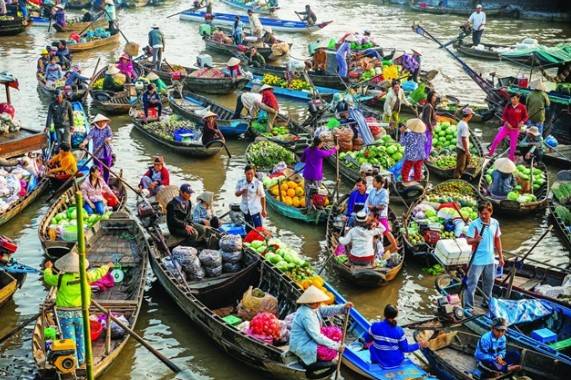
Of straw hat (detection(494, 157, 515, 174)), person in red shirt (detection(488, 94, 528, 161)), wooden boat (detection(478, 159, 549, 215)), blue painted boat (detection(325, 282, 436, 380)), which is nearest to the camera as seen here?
blue painted boat (detection(325, 282, 436, 380))

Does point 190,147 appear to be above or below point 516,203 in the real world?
below

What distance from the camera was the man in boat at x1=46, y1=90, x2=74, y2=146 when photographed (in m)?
16.6

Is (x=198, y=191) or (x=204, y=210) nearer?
(x=204, y=210)

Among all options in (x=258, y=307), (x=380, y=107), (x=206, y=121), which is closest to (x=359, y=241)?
(x=258, y=307)

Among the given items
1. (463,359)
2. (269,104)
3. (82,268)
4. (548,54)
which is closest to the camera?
A: (82,268)

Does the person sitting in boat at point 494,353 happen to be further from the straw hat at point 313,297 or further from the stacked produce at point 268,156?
the stacked produce at point 268,156

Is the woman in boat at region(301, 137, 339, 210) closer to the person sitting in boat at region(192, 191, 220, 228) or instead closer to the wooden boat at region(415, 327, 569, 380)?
the person sitting in boat at region(192, 191, 220, 228)

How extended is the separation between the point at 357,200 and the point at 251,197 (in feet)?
6.09

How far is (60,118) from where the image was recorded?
16.6m

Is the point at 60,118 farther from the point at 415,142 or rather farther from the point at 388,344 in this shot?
the point at 388,344

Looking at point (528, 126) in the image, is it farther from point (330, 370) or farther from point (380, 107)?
point (330, 370)

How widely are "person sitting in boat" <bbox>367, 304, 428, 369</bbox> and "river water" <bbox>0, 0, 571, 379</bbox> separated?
5.72 feet

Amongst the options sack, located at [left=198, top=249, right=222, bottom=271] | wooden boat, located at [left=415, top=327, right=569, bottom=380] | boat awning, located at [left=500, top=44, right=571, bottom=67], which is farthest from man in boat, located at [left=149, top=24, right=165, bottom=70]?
wooden boat, located at [left=415, top=327, right=569, bottom=380]

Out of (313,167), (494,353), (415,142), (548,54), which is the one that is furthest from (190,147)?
(494,353)
